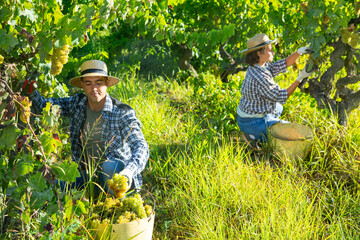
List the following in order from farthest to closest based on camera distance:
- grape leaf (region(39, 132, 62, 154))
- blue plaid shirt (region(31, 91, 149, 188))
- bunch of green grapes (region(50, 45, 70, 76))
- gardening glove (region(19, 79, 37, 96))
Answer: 1. blue plaid shirt (region(31, 91, 149, 188))
2. gardening glove (region(19, 79, 37, 96))
3. bunch of green grapes (region(50, 45, 70, 76))
4. grape leaf (region(39, 132, 62, 154))

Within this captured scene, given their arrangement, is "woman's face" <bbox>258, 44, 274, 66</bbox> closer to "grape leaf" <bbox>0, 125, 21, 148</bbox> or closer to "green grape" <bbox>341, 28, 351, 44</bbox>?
"green grape" <bbox>341, 28, 351, 44</bbox>

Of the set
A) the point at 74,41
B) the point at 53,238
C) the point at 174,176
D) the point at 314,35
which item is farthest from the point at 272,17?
the point at 53,238

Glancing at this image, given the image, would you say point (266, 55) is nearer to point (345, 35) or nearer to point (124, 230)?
point (345, 35)

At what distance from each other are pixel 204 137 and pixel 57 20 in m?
2.45

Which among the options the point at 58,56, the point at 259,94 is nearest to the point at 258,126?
the point at 259,94

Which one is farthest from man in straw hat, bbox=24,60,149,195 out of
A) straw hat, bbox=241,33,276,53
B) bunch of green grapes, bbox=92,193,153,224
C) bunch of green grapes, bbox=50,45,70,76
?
straw hat, bbox=241,33,276,53

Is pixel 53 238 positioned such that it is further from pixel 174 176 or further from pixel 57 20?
pixel 174 176

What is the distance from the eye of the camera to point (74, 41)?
189 cm

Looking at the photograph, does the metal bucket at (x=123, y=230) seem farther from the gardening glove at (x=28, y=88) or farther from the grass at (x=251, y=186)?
the gardening glove at (x=28, y=88)

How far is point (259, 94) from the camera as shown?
3846mm

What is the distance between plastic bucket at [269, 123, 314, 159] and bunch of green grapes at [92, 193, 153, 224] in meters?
1.71

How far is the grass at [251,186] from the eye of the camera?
8.61 feet

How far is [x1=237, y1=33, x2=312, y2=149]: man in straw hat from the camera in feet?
12.4

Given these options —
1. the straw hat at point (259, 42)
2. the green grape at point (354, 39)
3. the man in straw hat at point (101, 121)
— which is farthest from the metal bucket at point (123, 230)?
the green grape at point (354, 39)
